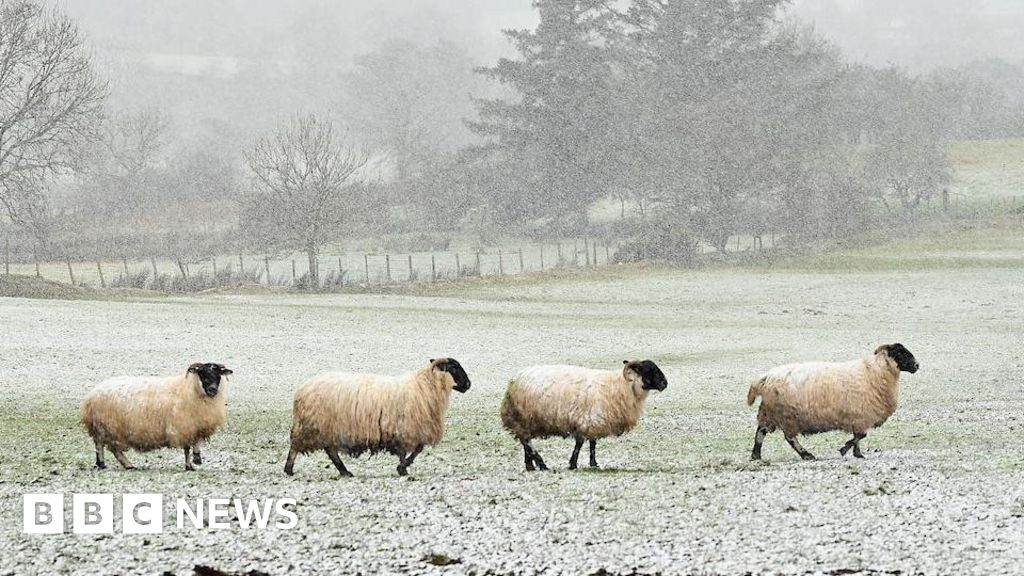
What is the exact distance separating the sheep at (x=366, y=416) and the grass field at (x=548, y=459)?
0.52 meters

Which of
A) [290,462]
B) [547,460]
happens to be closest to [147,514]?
[290,462]

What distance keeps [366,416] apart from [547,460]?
3581 millimetres

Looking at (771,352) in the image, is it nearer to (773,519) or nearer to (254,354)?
(254,354)

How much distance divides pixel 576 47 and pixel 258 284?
4117cm

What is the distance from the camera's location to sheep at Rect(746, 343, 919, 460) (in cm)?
1575

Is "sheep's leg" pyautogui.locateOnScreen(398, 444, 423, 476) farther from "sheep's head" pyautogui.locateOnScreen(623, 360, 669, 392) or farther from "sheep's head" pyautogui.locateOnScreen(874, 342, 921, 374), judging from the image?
"sheep's head" pyautogui.locateOnScreen(874, 342, 921, 374)

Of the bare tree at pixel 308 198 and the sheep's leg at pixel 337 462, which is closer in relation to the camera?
the sheep's leg at pixel 337 462

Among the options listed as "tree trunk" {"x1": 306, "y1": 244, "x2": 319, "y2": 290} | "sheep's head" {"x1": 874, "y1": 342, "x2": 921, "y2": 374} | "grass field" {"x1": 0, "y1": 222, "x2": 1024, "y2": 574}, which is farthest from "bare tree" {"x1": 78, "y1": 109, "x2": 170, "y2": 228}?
"sheep's head" {"x1": 874, "y1": 342, "x2": 921, "y2": 374}

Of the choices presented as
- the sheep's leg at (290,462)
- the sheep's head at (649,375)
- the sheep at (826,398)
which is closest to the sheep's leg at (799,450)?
the sheep at (826,398)

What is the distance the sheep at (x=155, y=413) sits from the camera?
1512cm

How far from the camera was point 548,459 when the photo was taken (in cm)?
1716

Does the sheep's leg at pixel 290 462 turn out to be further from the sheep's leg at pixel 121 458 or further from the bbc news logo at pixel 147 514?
the bbc news logo at pixel 147 514

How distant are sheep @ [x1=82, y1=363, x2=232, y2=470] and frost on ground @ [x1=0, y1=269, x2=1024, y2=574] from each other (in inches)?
17.5

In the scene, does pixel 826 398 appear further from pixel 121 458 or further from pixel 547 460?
pixel 121 458
